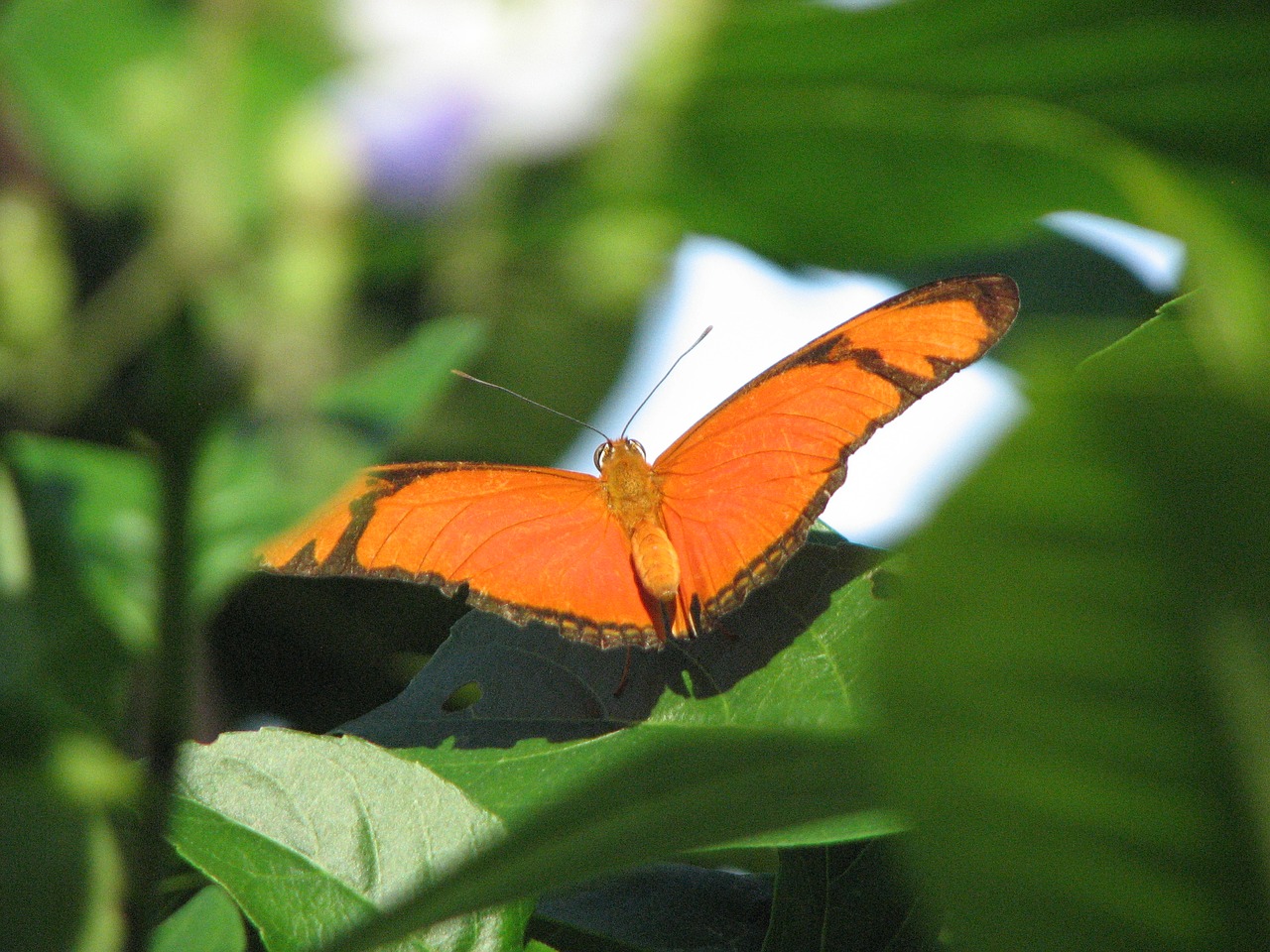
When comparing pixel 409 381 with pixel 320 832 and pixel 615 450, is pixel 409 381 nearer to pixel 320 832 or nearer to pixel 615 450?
pixel 320 832

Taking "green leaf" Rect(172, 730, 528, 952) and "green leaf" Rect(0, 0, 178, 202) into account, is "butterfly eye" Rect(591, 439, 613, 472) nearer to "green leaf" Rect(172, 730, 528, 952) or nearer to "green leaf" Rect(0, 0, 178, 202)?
"green leaf" Rect(172, 730, 528, 952)

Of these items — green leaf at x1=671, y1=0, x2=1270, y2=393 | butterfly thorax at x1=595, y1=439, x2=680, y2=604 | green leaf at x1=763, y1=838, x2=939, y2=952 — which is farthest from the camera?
butterfly thorax at x1=595, y1=439, x2=680, y2=604

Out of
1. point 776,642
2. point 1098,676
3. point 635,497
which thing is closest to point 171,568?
point 1098,676

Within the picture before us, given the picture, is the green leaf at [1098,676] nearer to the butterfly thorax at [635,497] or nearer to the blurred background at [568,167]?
the blurred background at [568,167]

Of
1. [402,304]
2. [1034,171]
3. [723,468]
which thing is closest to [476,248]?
[1034,171]

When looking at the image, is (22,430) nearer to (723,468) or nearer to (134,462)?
(134,462)

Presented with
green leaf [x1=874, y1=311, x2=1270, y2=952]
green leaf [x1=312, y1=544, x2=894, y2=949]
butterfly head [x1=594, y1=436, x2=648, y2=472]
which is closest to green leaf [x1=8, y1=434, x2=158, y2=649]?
green leaf [x1=312, y1=544, x2=894, y2=949]
